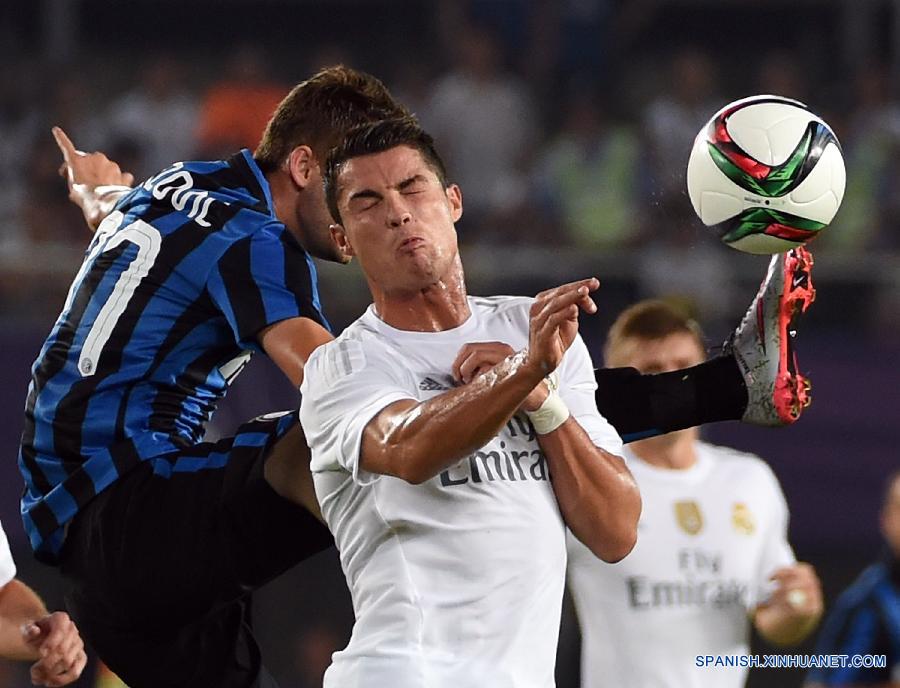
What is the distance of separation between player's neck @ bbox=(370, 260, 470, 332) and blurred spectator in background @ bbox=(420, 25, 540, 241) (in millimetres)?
6942

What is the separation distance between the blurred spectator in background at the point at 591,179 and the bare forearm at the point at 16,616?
628 cm

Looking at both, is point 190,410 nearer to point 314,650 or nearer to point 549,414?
point 549,414

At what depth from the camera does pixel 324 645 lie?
Result: 8938mm

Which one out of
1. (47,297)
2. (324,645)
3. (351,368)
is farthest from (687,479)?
(47,297)

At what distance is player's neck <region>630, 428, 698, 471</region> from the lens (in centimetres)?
536

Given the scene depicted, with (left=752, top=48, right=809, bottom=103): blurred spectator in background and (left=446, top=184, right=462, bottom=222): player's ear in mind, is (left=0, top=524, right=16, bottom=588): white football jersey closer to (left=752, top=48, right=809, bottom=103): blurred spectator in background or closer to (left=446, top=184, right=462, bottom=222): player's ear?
(left=446, top=184, right=462, bottom=222): player's ear

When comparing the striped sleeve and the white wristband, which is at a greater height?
the striped sleeve

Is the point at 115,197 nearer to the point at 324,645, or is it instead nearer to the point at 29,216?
the point at 324,645

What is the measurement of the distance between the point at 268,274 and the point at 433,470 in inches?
43.2

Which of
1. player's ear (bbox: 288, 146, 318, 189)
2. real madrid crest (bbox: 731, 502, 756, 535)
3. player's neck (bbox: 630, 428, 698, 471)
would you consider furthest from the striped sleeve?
real madrid crest (bbox: 731, 502, 756, 535)

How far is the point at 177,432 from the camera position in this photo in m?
4.47

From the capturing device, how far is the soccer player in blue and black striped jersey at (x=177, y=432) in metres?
4.17

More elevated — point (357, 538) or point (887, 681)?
point (357, 538)

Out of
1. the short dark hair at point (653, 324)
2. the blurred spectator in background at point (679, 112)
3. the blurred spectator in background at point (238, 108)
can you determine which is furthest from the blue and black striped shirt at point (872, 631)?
the blurred spectator in background at point (238, 108)
